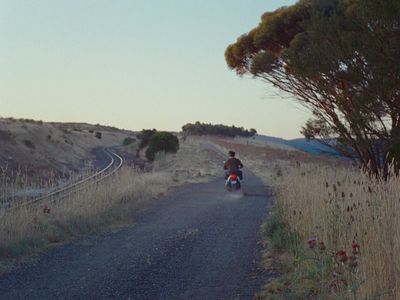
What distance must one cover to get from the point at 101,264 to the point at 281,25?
42.2ft

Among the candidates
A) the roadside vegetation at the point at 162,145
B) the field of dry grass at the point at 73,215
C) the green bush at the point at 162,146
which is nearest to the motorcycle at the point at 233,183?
the field of dry grass at the point at 73,215

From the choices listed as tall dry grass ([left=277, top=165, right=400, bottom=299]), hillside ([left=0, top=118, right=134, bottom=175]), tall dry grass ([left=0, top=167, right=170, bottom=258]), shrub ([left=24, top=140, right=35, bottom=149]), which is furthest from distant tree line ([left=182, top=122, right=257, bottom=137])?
tall dry grass ([left=277, top=165, right=400, bottom=299])

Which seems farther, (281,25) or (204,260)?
(281,25)

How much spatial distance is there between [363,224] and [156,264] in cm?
378

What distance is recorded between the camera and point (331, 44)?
1409 centimetres

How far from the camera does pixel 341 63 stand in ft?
47.2

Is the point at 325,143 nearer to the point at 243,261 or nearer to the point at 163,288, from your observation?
the point at 243,261

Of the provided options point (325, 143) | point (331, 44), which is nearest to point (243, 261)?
point (331, 44)

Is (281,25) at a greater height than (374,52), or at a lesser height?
greater

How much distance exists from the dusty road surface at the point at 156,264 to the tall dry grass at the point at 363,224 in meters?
1.15

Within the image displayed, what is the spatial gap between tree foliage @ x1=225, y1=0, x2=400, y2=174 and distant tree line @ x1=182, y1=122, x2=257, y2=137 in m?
95.0

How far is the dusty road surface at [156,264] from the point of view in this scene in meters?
7.54

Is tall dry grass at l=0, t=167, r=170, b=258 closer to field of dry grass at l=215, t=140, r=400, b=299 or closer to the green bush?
field of dry grass at l=215, t=140, r=400, b=299

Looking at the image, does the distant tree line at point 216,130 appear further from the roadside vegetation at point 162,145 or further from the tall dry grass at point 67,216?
the tall dry grass at point 67,216
